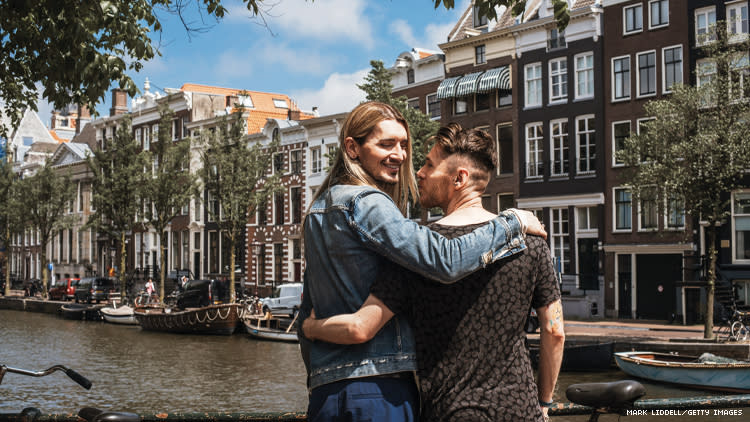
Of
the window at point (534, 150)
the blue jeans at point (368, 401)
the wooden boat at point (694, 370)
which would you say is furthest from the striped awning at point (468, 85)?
the blue jeans at point (368, 401)

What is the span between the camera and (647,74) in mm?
28828

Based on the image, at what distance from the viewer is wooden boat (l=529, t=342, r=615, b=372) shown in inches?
740

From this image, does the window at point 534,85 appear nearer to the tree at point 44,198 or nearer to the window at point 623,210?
the window at point 623,210

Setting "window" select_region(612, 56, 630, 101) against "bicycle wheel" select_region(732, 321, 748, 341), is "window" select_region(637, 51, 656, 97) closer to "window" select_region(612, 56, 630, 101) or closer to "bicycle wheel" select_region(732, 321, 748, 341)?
"window" select_region(612, 56, 630, 101)

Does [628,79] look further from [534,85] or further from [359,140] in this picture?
[359,140]

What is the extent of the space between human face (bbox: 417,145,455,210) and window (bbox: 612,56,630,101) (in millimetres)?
28259

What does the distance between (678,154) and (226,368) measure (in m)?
13.5

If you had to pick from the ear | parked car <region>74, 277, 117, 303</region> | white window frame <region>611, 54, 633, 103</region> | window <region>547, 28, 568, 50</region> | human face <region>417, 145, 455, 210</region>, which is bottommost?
parked car <region>74, 277, 117, 303</region>

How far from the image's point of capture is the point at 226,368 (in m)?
21.1

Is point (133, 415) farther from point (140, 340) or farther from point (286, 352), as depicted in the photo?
point (140, 340)

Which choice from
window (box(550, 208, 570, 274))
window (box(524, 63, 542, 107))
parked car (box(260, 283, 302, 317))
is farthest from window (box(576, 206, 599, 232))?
parked car (box(260, 283, 302, 317))

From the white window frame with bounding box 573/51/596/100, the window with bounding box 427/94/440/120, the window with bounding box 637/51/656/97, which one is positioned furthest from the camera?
the window with bounding box 427/94/440/120

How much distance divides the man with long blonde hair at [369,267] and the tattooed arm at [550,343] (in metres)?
0.29

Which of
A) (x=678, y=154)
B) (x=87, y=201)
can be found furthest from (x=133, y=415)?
(x=87, y=201)
